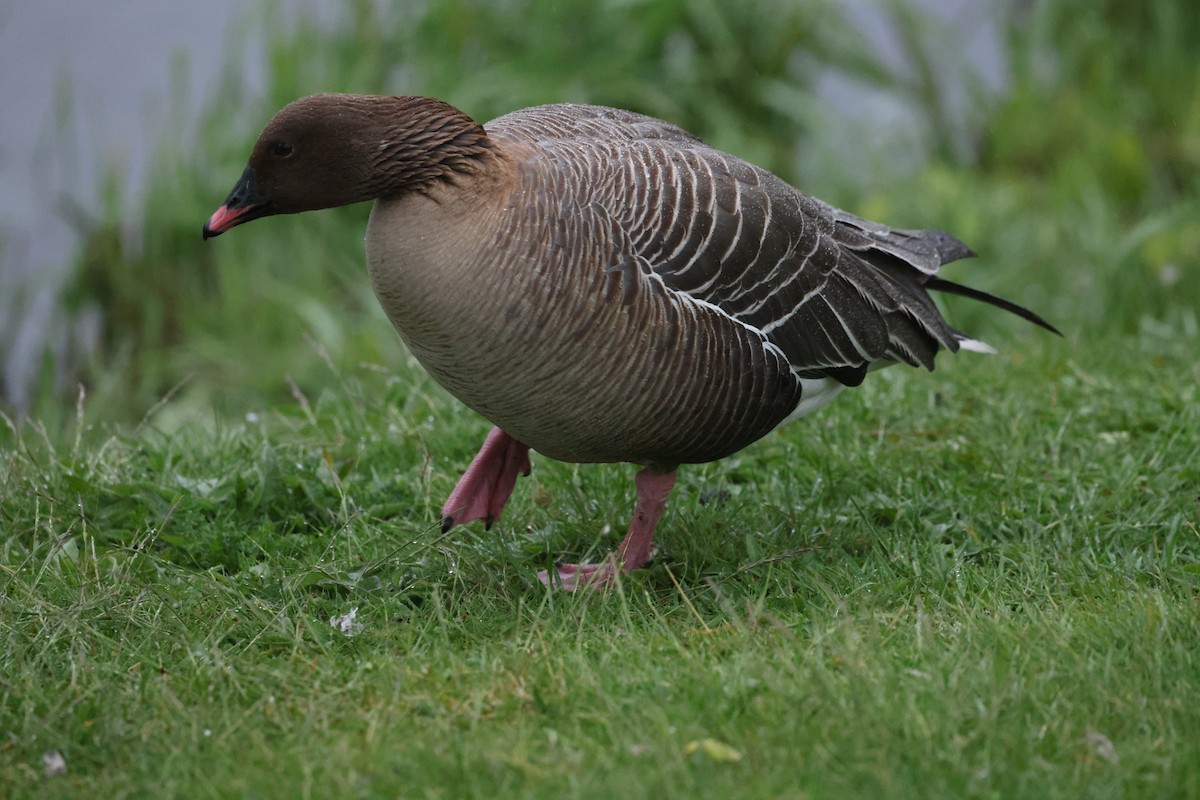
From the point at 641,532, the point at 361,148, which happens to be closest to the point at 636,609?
the point at 641,532

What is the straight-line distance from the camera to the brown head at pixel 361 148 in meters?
3.98

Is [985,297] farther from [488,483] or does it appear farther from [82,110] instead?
[82,110]

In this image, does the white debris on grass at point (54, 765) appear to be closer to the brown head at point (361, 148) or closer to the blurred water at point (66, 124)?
the brown head at point (361, 148)

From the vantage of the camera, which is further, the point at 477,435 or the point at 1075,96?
the point at 1075,96

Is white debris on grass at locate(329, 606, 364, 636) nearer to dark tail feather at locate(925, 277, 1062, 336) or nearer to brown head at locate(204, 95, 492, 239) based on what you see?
brown head at locate(204, 95, 492, 239)

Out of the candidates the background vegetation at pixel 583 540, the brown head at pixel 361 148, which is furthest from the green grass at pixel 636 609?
the brown head at pixel 361 148

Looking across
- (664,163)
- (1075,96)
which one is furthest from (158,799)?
(1075,96)

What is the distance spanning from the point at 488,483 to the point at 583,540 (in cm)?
40

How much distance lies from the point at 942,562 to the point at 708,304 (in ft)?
3.55

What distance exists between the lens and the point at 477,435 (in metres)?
5.46

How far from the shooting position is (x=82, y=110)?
8812 millimetres

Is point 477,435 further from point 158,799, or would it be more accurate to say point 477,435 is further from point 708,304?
point 158,799

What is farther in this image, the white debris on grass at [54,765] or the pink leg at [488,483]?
the pink leg at [488,483]

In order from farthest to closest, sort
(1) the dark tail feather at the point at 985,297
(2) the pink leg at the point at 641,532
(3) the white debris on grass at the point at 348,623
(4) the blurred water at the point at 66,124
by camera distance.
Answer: (4) the blurred water at the point at 66,124 → (1) the dark tail feather at the point at 985,297 → (2) the pink leg at the point at 641,532 → (3) the white debris on grass at the point at 348,623
